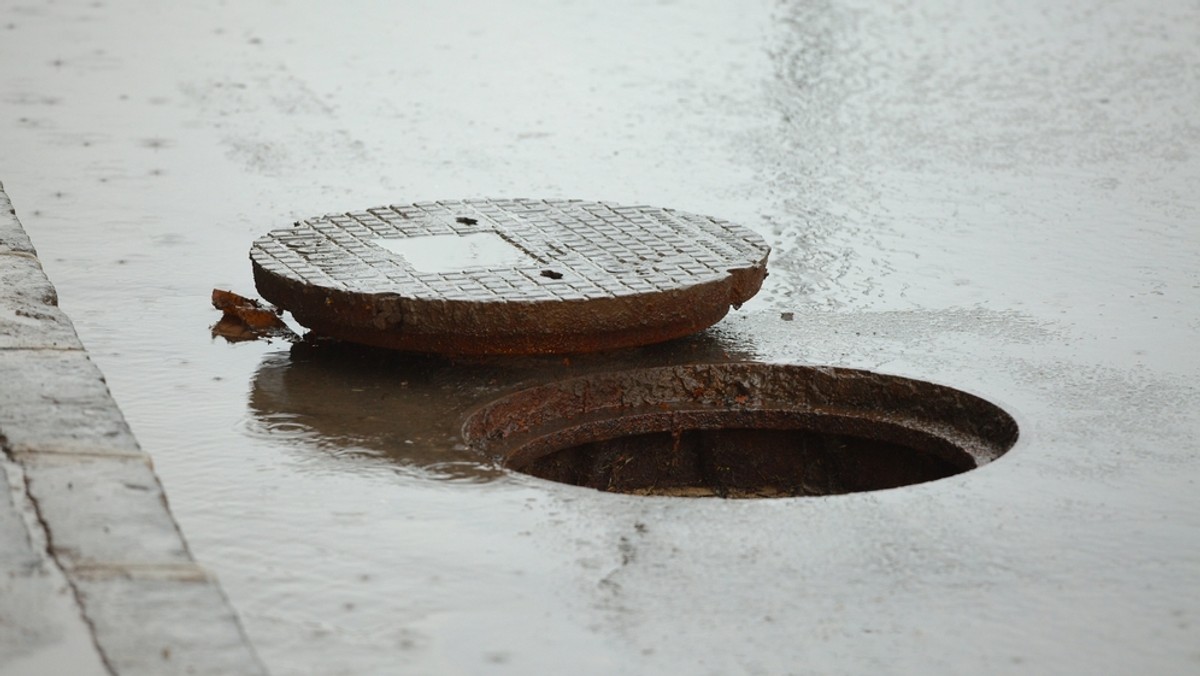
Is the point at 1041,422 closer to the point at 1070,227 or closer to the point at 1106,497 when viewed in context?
the point at 1106,497

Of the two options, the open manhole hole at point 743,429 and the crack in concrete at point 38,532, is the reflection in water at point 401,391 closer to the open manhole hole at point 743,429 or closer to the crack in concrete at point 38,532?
the open manhole hole at point 743,429

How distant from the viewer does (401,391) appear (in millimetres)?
3482

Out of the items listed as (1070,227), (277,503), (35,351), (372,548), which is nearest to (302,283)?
(35,351)

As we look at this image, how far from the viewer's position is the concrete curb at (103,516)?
2.21 m

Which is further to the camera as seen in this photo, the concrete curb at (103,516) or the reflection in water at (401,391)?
the reflection in water at (401,391)

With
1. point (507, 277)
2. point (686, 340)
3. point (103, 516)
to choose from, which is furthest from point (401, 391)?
point (103, 516)

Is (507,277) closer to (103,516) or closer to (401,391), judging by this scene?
(401,391)

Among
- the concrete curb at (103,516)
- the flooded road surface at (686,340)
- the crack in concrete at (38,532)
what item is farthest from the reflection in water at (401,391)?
the crack in concrete at (38,532)

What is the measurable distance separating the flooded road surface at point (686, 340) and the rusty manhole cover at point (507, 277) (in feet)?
0.40

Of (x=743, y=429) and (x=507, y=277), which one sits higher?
(x=507, y=277)

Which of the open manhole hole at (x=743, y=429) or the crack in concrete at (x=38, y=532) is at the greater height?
the open manhole hole at (x=743, y=429)

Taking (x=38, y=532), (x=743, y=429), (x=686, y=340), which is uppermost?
(x=686, y=340)

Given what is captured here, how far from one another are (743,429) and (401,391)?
2.67ft

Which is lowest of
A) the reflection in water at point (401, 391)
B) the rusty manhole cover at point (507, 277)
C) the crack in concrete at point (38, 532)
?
the crack in concrete at point (38, 532)
